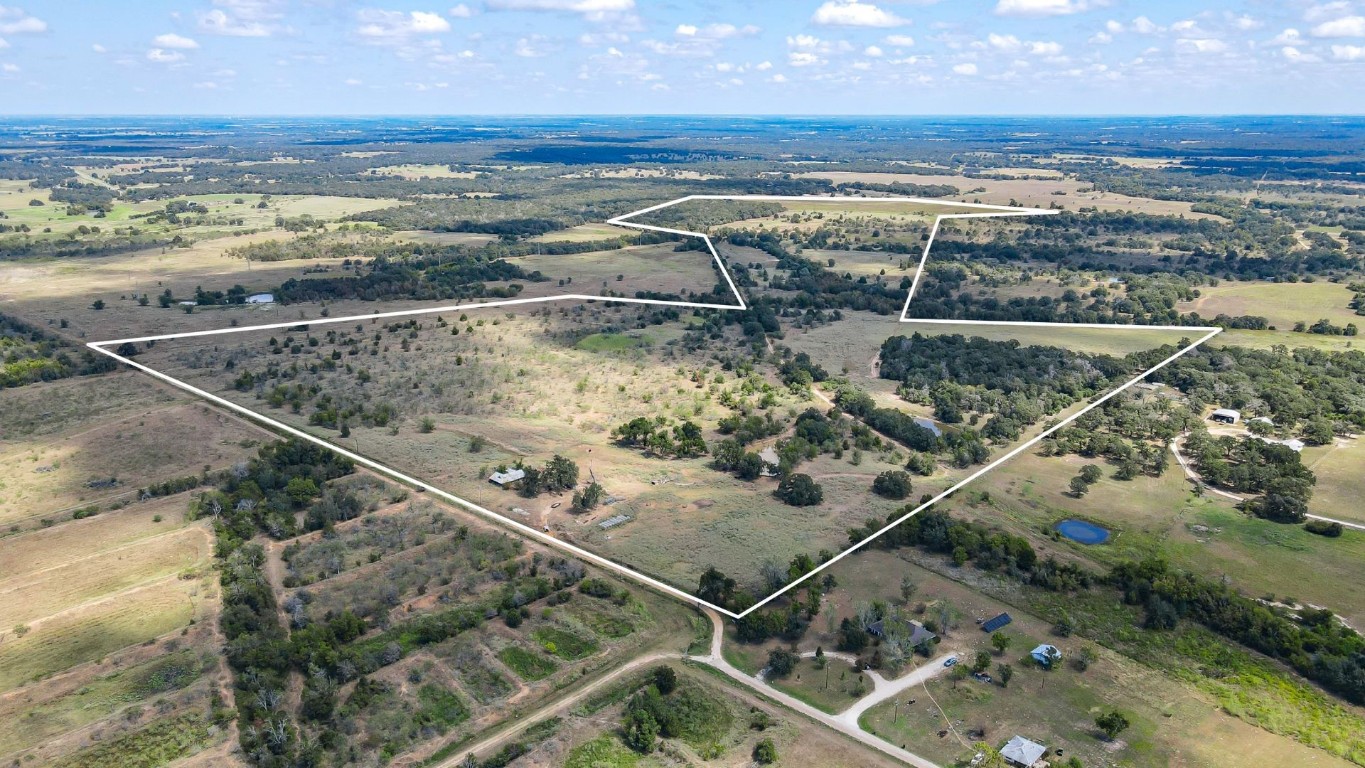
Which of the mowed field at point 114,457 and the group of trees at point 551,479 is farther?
the group of trees at point 551,479

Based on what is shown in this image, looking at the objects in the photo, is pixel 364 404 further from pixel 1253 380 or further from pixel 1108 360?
pixel 1253 380

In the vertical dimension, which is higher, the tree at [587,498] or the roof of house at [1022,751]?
the tree at [587,498]

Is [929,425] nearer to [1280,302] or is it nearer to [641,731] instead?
[641,731]

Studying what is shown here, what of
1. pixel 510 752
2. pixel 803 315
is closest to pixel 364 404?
pixel 510 752

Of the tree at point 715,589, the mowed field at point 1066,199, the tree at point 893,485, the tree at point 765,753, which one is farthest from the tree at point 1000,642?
the mowed field at point 1066,199

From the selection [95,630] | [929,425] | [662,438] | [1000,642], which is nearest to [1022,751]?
[1000,642]

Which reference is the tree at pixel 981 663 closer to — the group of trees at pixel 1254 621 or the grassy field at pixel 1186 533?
the group of trees at pixel 1254 621
